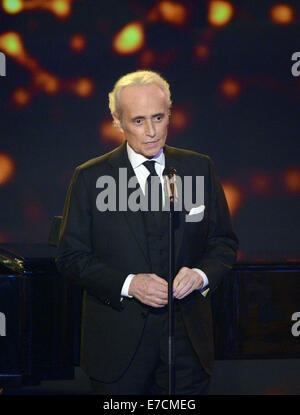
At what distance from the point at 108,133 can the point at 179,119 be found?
0.49m

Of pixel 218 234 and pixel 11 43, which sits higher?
pixel 11 43

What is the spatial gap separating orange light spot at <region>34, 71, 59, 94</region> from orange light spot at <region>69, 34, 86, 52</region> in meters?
0.24

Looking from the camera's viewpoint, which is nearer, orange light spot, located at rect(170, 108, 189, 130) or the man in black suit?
the man in black suit

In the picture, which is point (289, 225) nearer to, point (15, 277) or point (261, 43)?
point (261, 43)

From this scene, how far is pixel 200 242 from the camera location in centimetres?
234

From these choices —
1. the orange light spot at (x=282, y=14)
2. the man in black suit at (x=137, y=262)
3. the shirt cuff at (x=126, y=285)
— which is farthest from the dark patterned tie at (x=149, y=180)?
the orange light spot at (x=282, y=14)

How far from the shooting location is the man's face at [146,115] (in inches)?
88.7

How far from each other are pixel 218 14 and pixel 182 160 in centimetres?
259

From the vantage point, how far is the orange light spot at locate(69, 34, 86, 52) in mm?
4645

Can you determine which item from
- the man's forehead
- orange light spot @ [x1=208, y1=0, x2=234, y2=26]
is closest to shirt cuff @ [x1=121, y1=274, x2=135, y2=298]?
the man's forehead

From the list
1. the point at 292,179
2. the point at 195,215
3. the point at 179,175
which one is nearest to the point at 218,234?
the point at 195,215

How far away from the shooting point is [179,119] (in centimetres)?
475

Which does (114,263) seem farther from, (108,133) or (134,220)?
(108,133)

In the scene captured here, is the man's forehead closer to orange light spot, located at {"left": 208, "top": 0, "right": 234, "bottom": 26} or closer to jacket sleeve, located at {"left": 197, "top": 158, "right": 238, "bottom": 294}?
jacket sleeve, located at {"left": 197, "top": 158, "right": 238, "bottom": 294}
